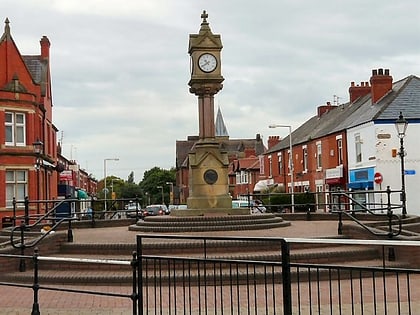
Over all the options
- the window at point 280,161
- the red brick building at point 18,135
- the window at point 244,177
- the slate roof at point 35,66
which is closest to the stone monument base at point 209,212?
the red brick building at point 18,135

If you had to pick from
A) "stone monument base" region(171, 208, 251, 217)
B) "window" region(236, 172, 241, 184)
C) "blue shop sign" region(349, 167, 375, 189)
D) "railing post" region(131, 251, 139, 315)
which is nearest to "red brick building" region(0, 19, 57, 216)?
"stone monument base" region(171, 208, 251, 217)

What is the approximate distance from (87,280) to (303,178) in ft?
129

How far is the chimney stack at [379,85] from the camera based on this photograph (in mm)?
38406

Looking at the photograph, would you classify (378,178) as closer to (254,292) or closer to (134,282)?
(254,292)

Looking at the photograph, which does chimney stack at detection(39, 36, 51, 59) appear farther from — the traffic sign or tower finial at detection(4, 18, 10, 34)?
the traffic sign

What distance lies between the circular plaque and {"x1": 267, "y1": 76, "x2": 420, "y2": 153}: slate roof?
18823mm

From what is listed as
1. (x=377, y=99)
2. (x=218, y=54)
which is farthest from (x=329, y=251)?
(x=377, y=99)

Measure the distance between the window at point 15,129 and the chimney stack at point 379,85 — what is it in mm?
22052

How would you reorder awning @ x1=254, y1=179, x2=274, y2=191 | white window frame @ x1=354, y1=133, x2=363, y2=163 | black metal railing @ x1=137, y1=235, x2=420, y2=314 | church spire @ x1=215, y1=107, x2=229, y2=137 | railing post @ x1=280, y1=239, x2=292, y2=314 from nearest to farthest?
railing post @ x1=280, y1=239, x2=292, y2=314
black metal railing @ x1=137, y1=235, x2=420, y2=314
white window frame @ x1=354, y1=133, x2=363, y2=163
awning @ x1=254, y1=179, x2=274, y2=191
church spire @ x1=215, y1=107, x2=229, y2=137

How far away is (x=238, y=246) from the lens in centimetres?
1309

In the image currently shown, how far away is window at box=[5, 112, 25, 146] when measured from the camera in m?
34.0

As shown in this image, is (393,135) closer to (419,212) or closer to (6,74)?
(419,212)

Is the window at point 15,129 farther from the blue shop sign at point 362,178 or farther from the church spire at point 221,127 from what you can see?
the church spire at point 221,127

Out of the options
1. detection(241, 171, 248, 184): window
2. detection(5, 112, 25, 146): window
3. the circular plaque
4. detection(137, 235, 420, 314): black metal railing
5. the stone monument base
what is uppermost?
detection(5, 112, 25, 146): window
